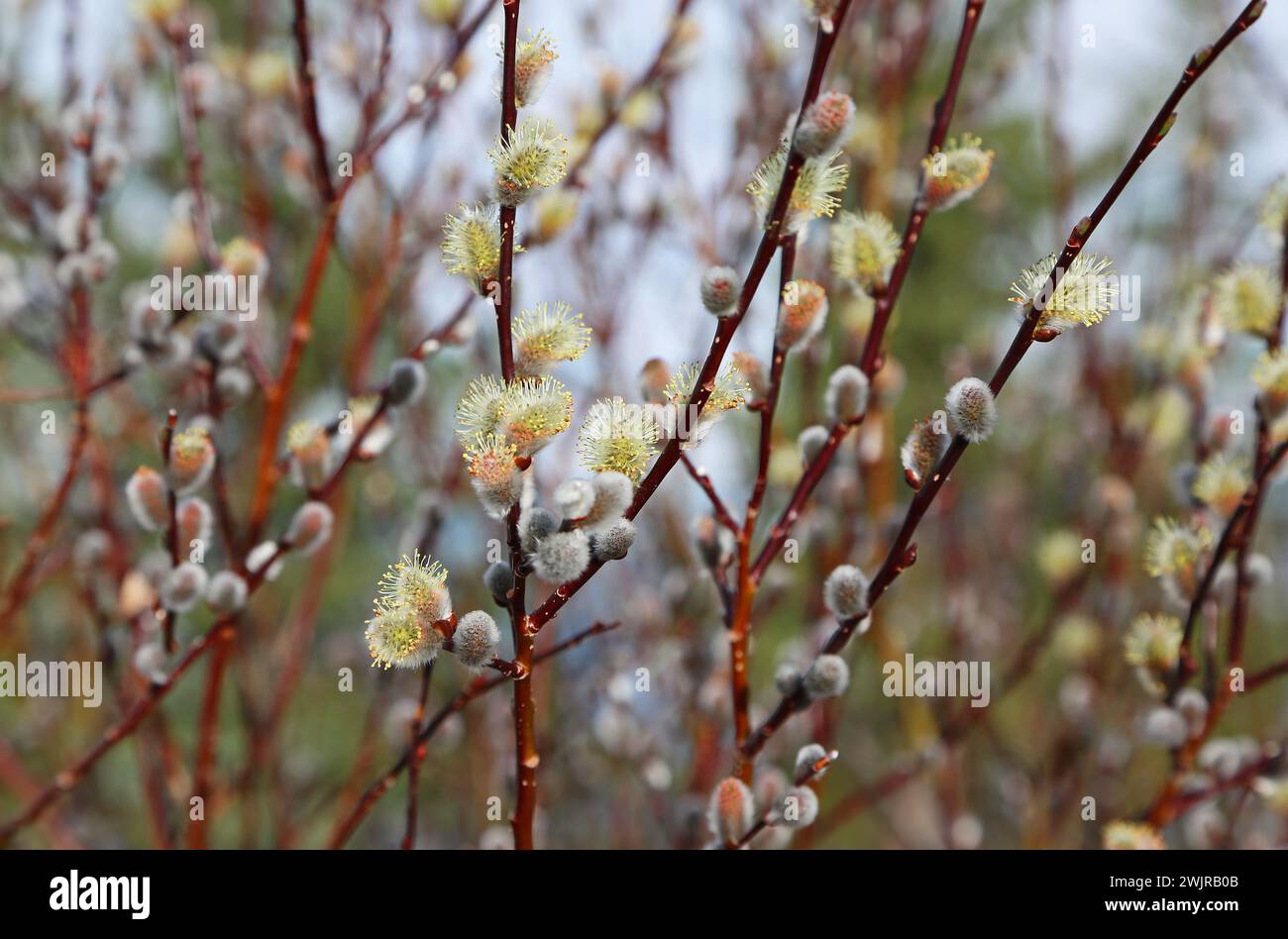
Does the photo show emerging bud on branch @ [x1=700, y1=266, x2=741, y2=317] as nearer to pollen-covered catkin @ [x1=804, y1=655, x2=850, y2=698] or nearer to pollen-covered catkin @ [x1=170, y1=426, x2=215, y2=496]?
pollen-covered catkin @ [x1=804, y1=655, x2=850, y2=698]

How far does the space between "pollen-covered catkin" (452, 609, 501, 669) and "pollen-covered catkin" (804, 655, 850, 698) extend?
0.39m

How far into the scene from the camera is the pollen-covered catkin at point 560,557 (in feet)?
2.82

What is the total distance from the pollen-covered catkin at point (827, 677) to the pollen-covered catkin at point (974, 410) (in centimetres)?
30

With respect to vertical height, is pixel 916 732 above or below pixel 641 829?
above

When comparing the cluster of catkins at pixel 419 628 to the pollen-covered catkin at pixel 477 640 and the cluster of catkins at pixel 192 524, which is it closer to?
the pollen-covered catkin at pixel 477 640

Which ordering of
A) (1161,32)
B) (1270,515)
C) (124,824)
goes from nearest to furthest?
1. (124,824)
2. (1270,515)
3. (1161,32)

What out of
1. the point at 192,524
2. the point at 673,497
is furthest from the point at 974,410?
the point at 673,497

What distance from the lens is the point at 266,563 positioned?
1.44 m

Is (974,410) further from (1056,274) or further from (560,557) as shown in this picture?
(560,557)

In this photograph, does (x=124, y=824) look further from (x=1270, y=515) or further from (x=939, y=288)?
(x=939, y=288)

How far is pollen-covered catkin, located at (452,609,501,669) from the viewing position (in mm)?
897
